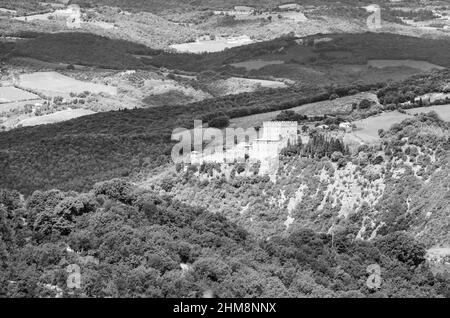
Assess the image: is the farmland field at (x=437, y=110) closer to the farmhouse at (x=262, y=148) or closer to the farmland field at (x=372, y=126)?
the farmland field at (x=372, y=126)

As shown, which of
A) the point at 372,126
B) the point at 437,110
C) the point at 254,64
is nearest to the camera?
the point at 372,126

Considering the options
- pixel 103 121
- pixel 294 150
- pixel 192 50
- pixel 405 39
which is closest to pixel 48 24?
pixel 192 50

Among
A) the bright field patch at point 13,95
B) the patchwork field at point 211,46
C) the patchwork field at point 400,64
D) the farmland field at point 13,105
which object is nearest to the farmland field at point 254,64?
the patchwork field at point 400,64

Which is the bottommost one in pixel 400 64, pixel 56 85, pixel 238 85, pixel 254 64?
pixel 254 64

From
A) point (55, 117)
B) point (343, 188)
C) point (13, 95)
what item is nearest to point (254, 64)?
point (13, 95)

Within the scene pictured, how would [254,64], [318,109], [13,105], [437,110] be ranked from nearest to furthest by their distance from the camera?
[437,110] → [318,109] → [13,105] → [254,64]

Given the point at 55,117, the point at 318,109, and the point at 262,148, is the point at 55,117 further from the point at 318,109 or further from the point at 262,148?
the point at 262,148

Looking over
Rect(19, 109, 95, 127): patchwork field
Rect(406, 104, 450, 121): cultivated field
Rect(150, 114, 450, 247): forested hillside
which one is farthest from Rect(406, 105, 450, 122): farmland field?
Rect(19, 109, 95, 127): patchwork field

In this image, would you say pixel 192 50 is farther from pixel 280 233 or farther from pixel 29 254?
pixel 29 254
